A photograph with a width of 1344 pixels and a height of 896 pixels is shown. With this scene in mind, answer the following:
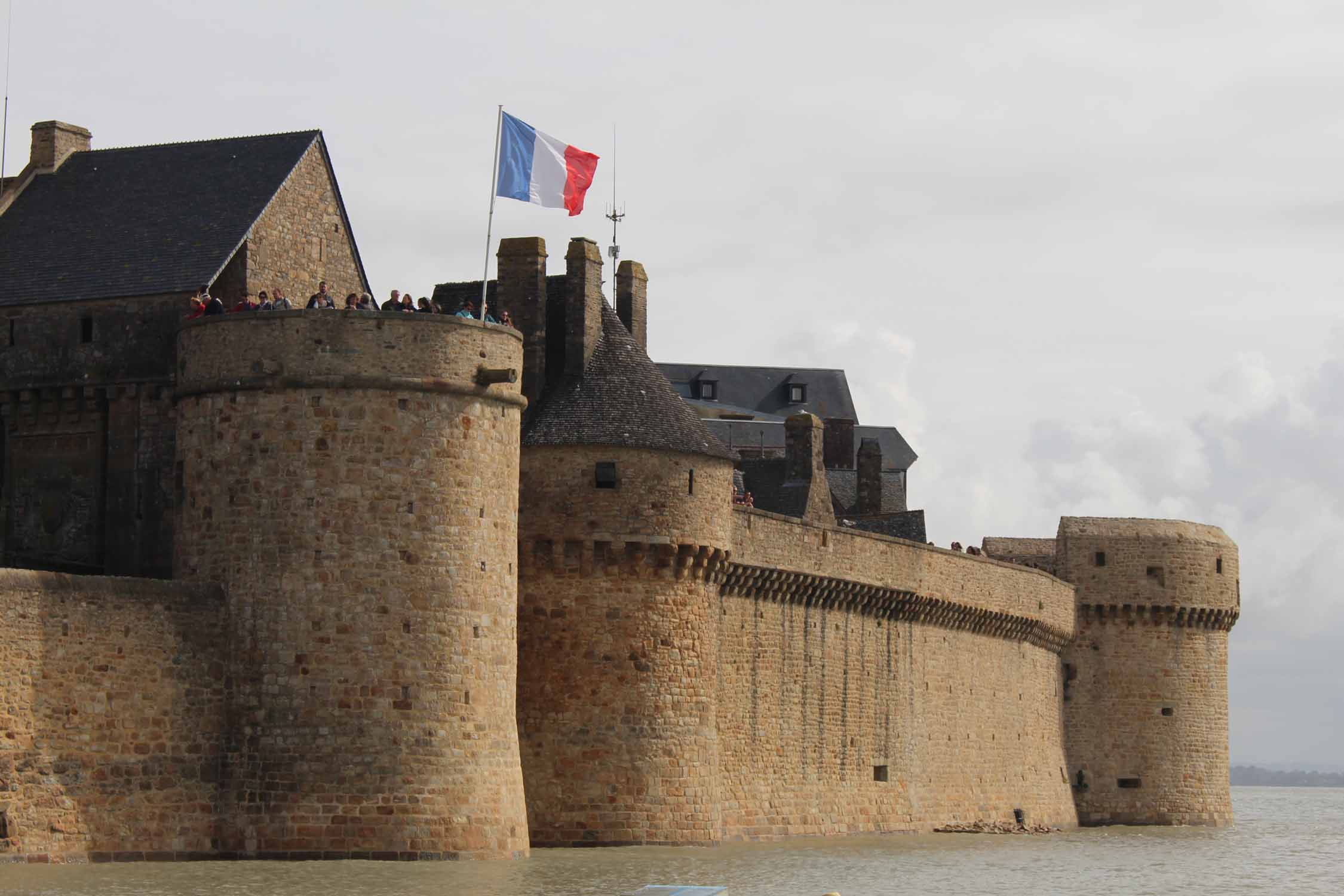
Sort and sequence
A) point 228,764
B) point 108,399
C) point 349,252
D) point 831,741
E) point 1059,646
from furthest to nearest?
point 1059,646
point 831,741
point 349,252
point 108,399
point 228,764

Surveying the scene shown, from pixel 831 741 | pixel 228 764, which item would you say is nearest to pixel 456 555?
pixel 228 764

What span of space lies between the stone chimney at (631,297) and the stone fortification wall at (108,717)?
532 inches

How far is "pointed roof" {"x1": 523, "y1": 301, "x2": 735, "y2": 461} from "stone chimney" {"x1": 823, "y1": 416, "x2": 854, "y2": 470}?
32370mm

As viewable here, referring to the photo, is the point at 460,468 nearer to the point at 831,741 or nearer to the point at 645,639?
the point at 645,639

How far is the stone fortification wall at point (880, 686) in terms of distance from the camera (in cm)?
4484

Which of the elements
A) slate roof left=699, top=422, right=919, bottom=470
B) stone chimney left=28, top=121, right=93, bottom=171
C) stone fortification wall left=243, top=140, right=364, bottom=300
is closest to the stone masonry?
stone fortification wall left=243, top=140, right=364, bottom=300

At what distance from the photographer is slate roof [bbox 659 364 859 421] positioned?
99188 mm

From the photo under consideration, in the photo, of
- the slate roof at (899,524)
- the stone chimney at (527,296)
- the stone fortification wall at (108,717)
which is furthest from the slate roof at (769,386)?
the stone fortification wall at (108,717)

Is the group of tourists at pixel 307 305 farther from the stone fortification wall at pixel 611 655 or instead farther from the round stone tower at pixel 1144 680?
the round stone tower at pixel 1144 680

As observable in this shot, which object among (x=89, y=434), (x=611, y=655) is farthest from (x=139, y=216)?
(x=611, y=655)

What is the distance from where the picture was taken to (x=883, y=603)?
5078 cm

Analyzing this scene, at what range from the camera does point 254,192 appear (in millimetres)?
40469

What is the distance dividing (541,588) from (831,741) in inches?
390

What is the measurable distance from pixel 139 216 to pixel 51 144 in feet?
11.7
